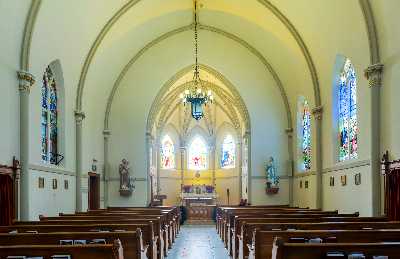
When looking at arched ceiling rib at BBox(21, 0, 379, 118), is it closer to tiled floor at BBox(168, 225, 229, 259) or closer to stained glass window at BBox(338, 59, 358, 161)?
stained glass window at BBox(338, 59, 358, 161)

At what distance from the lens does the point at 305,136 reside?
2152 centimetres

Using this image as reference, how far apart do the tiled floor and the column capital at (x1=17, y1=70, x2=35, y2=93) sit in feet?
19.1

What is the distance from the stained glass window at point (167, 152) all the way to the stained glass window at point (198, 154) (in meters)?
1.54

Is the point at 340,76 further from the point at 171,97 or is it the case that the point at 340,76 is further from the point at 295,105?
the point at 171,97

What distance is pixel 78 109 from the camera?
18.6 m

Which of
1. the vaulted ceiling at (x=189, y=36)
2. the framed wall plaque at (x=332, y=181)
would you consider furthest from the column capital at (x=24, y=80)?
the framed wall plaque at (x=332, y=181)

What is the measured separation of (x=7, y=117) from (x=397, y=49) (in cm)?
936

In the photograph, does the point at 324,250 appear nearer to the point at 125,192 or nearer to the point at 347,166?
the point at 347,166

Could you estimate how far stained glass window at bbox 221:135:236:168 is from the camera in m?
35.8

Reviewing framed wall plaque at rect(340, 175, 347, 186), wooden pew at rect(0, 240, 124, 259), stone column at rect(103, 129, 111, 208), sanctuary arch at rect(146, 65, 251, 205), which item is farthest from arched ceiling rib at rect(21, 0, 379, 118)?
sanctuary arch at rect(146, 65, 251, 205)

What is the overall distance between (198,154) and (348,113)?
22.1 metres

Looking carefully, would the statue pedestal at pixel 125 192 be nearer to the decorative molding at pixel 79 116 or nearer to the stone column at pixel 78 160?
the stone column at pixel 78 160

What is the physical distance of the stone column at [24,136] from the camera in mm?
12930

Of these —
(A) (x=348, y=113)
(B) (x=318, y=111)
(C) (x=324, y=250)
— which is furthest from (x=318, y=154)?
(C) (x=324, y=250)
